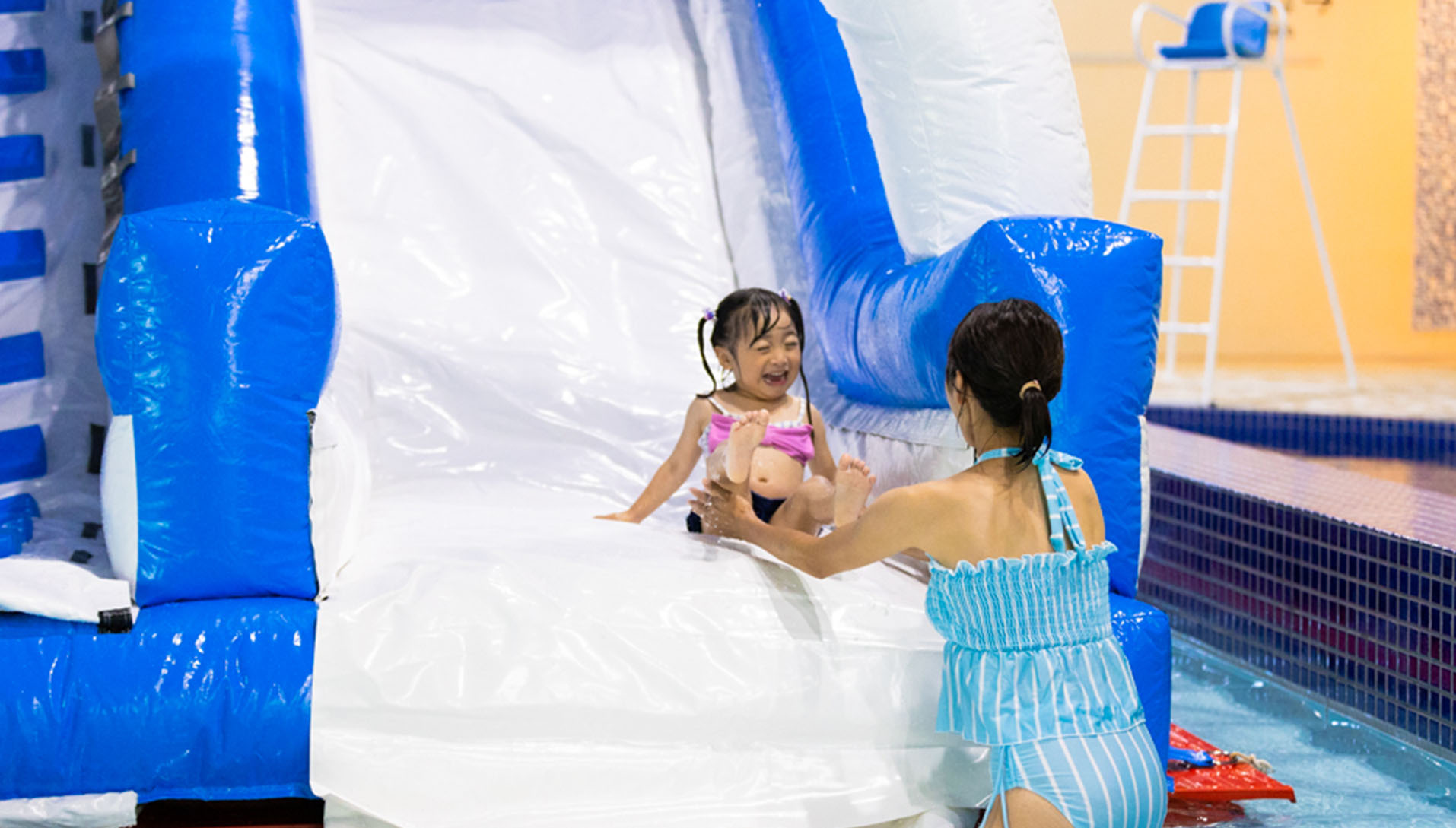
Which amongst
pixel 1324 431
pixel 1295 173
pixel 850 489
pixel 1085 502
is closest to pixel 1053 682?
pixel 1085 502

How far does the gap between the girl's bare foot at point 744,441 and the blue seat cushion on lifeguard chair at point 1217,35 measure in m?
3.36

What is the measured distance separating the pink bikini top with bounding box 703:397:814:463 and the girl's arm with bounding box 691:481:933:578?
0.96 ft

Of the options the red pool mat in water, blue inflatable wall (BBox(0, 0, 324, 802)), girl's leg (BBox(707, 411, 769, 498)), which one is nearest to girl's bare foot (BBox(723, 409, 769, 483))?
girl's leg (BBox(707, 411, 769, 498))

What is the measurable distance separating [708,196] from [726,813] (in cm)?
155

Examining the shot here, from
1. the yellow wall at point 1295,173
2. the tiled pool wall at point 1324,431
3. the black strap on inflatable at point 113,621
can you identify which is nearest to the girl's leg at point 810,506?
the black strap on inflatable at point 113,621

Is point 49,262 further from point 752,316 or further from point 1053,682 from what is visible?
point 1053,682

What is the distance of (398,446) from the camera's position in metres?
2.26

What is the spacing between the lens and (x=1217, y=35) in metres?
4.36

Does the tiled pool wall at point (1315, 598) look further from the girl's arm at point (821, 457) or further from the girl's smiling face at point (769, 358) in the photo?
the girl's smiling face at point (769, 358)

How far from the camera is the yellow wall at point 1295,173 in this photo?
6.15m

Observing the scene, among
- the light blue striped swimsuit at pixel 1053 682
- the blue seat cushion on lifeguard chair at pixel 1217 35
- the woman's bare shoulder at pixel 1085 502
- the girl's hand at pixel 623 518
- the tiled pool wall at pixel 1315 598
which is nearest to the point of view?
the light blue striped swimsuit at pixel 1053 682

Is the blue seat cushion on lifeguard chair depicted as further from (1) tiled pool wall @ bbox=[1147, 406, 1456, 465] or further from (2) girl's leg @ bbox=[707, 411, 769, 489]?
(2) girl's leg @ bbox=[707, 411, 769, 489]

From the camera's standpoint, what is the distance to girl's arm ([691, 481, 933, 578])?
137cm

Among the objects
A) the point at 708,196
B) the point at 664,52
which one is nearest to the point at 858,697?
the point at 708,196
